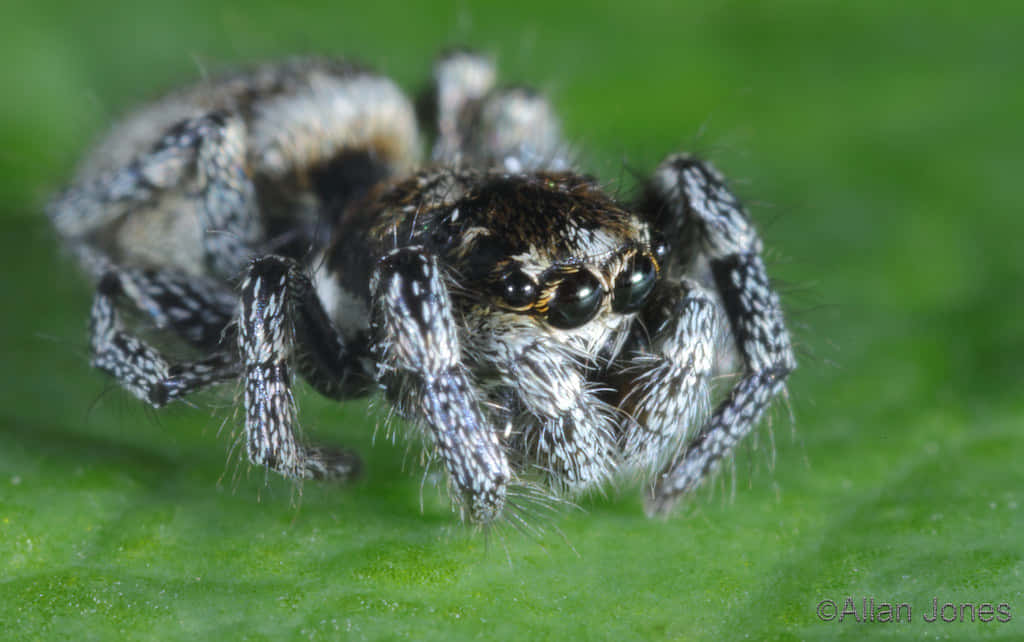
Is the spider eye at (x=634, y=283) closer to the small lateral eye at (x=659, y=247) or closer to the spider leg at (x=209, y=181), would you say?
the small lateral eye at (x=659, y=247)

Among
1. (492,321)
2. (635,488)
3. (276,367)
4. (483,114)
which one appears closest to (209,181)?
(276,367)

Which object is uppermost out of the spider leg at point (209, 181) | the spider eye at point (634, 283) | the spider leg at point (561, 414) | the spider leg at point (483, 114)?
the spider leg at point (483, 114)

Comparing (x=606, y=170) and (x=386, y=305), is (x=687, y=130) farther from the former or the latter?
(x=386, y=305)

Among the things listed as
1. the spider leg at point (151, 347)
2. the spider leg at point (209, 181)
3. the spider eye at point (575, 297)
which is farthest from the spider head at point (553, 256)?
the spider leg at point (209, 181)

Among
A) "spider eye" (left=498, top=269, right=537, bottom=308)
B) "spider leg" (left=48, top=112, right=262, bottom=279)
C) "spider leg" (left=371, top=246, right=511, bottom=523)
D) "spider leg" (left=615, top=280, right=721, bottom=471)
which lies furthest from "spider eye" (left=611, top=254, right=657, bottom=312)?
"spider leg" (left=48, top=112, right=262, bottom=279)

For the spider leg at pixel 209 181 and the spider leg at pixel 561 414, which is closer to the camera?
the spider leg at pixel 561 414

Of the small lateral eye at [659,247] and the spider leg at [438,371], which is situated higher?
the small lateral eye at [659,247]
